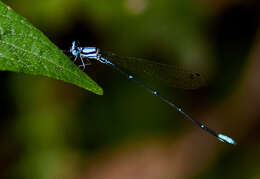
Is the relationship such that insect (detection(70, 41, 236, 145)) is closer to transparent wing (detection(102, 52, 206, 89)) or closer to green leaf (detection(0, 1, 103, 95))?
transparent wing (detection(102, 52, 206, 89))

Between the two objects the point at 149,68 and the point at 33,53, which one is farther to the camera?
the point at 149,68

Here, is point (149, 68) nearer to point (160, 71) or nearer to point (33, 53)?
point (160, 71)

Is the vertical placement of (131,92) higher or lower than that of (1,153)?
higher

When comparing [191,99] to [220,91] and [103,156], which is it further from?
[103,156]

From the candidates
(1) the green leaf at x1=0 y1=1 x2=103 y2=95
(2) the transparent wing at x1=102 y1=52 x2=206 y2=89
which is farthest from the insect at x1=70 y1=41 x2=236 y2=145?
(1) the green leaf at x1=0 y1=1 x2=103 y2=95

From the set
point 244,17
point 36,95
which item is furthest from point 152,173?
point 244,17

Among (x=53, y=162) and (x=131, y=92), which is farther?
(x=131, y=92)

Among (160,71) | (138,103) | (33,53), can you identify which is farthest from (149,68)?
(33,53)
